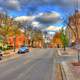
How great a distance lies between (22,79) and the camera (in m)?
18.3

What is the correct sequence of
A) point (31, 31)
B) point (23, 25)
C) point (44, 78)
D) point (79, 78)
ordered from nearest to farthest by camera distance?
point (79, 78)
point (44, 78)
point (23, 25)
point (31, 31)

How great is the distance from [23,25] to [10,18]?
3734 centimetres

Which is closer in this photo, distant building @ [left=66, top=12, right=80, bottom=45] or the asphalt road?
the asphalt road

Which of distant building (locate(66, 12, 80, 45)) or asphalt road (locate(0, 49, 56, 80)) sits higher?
distant building (locate(66, 12, 80, 45))

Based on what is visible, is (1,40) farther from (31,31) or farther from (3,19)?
(31,31)

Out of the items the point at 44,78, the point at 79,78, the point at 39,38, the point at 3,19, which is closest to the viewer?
the point at 79,78

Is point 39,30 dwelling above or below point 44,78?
above

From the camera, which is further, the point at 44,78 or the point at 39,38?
the point at 39,38

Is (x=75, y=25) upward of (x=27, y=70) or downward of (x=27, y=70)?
upward

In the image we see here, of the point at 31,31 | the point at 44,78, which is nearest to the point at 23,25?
the point at 31,31

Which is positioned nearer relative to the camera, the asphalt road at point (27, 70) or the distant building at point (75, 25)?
the asphalt road at point (27, 70)

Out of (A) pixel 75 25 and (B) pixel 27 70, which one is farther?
(A) pixel 75 25

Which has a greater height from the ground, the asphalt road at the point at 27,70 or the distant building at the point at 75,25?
the distant building at the point at 75,25

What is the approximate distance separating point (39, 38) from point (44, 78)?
487 ft
